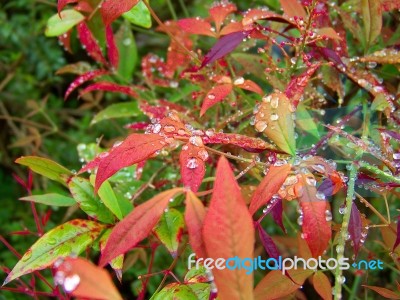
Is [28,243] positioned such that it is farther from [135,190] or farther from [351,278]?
[351,278]

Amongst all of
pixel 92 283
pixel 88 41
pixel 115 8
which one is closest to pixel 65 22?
pixel 88 41

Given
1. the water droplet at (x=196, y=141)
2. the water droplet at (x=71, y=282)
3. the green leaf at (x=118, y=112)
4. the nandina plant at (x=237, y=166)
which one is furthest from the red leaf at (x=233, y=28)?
the water droplet at (x=71, y=282)

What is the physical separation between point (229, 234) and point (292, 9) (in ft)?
1.62

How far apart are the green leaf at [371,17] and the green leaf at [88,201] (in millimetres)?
516

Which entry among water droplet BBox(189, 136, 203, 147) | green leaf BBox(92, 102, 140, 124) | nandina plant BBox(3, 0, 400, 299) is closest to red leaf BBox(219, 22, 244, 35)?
nandina plant BBox(3, 0, 400, 299)

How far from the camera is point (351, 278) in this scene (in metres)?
1.15

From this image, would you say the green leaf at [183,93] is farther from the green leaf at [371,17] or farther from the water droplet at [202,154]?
the water droplet at [202,154]

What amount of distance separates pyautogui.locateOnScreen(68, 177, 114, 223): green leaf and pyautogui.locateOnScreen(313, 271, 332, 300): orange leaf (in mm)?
299

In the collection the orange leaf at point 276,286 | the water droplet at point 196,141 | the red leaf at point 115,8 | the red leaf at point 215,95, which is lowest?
the orange leaf at point 276,286

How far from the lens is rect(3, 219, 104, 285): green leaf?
0.67 m

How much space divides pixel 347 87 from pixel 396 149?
35 cm

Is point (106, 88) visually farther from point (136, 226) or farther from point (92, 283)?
point (92, 283)

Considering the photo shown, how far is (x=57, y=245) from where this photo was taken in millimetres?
702

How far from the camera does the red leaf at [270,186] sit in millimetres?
576
